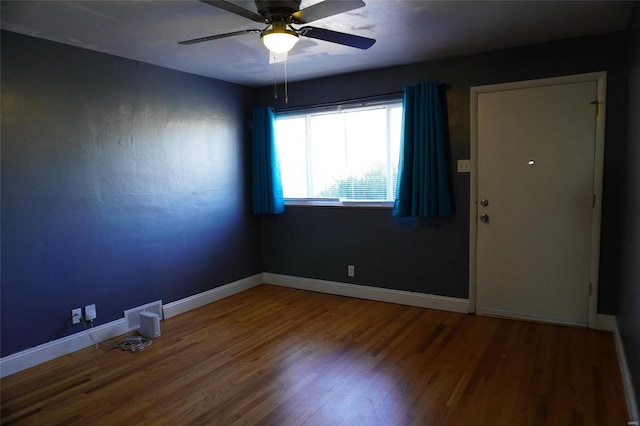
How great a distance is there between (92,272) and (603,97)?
167 inches

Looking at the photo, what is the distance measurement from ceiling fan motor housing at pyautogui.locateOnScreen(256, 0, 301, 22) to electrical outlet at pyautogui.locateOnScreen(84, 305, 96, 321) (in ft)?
8.53

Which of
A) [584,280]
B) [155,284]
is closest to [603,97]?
[584,280]

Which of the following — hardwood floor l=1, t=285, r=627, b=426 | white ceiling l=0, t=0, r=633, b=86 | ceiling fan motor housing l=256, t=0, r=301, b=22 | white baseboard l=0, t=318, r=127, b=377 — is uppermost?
white ceiling l=0, t=0, r=633, b=86

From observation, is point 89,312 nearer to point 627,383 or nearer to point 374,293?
point 374,293

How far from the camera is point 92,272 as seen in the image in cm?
329

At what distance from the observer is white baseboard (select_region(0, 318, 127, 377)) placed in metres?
2.80

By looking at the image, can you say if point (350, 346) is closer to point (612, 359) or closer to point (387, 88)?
point (612, 359)

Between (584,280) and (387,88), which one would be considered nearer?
(584,280)

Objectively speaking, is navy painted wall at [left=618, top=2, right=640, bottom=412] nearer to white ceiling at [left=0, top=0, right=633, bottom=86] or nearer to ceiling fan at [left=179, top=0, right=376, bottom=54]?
white ceiling at [left=0, top=0, right=633, bottom=86]

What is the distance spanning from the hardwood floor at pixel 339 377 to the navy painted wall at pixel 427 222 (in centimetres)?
54

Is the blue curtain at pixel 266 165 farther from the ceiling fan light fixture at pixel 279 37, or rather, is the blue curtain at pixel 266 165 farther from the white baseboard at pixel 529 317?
the white baseboard at pixel 529 317

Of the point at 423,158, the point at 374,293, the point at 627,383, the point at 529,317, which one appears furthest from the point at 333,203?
the point at 627,383

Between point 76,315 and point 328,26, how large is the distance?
289 cm

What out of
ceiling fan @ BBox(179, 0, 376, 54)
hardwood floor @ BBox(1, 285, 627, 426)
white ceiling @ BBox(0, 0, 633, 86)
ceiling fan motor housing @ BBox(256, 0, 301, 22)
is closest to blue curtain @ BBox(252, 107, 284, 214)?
white ceiling @ BBox(0, 0, 633, 86)
